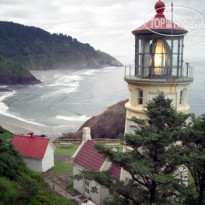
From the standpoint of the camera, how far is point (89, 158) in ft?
40.6

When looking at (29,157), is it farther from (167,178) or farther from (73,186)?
(167,178)

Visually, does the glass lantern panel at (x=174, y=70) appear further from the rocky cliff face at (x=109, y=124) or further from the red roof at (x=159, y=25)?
the rocky cliff face at (x=109, y=124)

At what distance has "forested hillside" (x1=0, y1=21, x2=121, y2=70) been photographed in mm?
155625

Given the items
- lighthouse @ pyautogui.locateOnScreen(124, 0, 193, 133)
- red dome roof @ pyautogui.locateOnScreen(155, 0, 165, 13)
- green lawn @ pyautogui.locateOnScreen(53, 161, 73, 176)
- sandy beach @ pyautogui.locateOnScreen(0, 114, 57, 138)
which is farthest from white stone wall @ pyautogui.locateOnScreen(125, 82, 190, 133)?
sandy beach @ pyautogui.locateOnScreen(0, 114, 57, 138)

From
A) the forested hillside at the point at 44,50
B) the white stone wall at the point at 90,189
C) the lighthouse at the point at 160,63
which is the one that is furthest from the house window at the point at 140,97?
the forested hillside at the point at 44,50

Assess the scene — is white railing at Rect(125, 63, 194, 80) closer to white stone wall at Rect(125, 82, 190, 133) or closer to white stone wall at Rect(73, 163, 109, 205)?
white stone wall at Rect(125, 82, 190, 133)

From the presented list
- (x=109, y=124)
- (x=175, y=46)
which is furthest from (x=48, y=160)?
(x=109, y=124)

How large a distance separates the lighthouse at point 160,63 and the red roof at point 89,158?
13.8ft

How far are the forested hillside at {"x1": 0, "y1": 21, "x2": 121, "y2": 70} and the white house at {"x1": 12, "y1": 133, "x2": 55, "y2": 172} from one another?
Answer: 443 feet

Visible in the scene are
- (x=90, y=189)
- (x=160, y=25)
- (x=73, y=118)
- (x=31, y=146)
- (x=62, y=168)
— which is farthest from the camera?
(x=73, y=118)

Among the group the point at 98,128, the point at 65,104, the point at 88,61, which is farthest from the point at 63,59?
the point at 98,128

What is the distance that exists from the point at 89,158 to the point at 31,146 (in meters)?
4.75

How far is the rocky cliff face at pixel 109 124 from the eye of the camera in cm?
2592

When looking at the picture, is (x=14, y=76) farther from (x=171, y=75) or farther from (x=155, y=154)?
(x=155, y=154)
